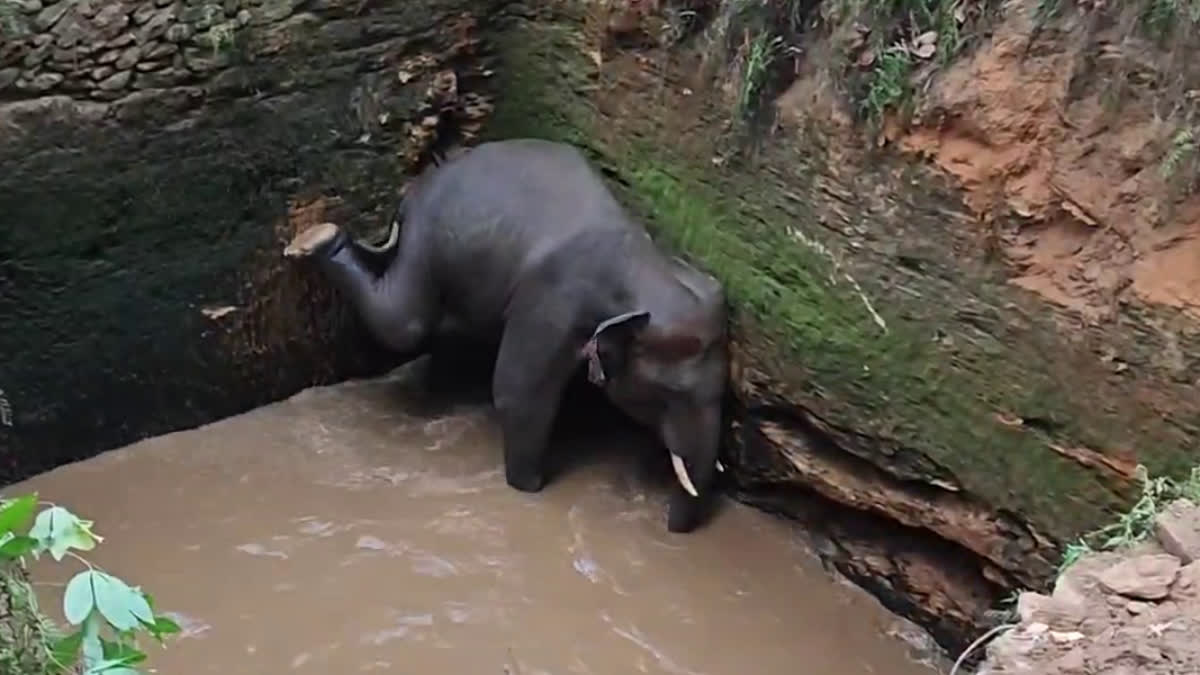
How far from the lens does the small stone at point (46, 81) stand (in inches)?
179

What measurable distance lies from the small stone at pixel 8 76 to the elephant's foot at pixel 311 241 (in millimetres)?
953

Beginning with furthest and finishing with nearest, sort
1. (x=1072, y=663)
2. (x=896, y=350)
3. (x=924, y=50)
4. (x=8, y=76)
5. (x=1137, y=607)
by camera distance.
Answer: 1. (x=8, y=76)
2. (x=896, y=350)
3. (x=924, y=50)
4. (x=1137, y=607)
5. (x=1072, y=663)

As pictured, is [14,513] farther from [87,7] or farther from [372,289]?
[372,289]

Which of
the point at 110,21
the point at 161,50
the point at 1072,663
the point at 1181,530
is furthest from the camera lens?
the point at 161,50

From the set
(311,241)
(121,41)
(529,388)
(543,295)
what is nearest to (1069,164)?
(543,295)

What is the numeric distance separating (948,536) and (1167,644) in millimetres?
1534

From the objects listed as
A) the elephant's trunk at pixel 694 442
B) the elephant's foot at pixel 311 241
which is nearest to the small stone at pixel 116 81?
the elephant's foot at pixel 311 241

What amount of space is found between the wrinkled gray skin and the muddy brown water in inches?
8.0

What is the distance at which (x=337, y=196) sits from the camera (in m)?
5.26

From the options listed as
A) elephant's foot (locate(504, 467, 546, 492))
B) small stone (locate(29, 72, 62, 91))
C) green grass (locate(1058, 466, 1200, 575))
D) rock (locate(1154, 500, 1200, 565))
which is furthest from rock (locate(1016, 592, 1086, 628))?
small stone (locate(29, 72, 62, 91))

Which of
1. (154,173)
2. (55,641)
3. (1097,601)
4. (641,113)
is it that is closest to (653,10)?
(641,113)

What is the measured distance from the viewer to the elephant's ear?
15.4ft

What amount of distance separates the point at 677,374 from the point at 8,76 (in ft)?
6.58

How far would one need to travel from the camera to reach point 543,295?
4.88 meters
